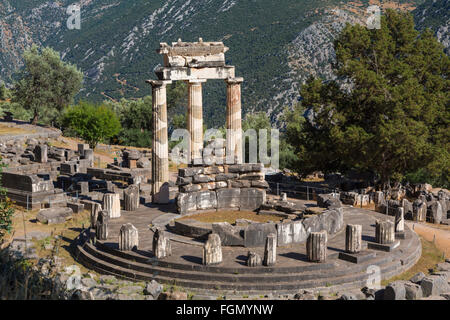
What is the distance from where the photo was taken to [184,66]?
2672 centimetres

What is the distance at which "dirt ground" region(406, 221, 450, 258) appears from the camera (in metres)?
22.6

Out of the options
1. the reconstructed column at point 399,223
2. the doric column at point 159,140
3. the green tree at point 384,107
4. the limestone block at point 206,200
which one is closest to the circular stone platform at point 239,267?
the reconstructed column at point 399,223

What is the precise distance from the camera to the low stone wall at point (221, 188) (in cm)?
2399

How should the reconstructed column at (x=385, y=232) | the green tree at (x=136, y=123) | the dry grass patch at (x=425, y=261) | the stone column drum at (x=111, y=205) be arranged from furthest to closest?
the green tree at (x=136, y=123) → the stone column drum at (x=111, y=205) → the reconstructed column at (x=385, y=232) → the dry grass patch at (x=425, y=261)

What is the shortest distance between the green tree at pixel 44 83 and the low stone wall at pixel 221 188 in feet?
142

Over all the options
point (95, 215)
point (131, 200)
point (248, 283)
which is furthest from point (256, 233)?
point (131, 200)


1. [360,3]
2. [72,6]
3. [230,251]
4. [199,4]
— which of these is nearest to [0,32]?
[72,6]

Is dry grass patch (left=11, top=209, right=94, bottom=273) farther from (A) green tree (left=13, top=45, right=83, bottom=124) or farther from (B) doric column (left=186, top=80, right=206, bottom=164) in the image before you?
(A) green tree (left=13, top=45, right=83, bottom=124)

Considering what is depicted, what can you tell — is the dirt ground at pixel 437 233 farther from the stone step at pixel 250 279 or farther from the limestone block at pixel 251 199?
the limestone block at pixel 251 199

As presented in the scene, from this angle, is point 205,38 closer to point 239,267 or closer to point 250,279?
point 239,267

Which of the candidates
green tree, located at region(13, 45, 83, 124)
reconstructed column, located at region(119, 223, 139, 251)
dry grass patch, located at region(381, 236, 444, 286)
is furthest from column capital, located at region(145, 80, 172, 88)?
green tree, located at region(13, 45, 83, 124)

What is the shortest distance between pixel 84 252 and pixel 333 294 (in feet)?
29.4

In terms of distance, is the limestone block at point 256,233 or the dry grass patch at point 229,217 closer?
the limestone block at point 256,233

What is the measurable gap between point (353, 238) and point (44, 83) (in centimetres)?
5203
